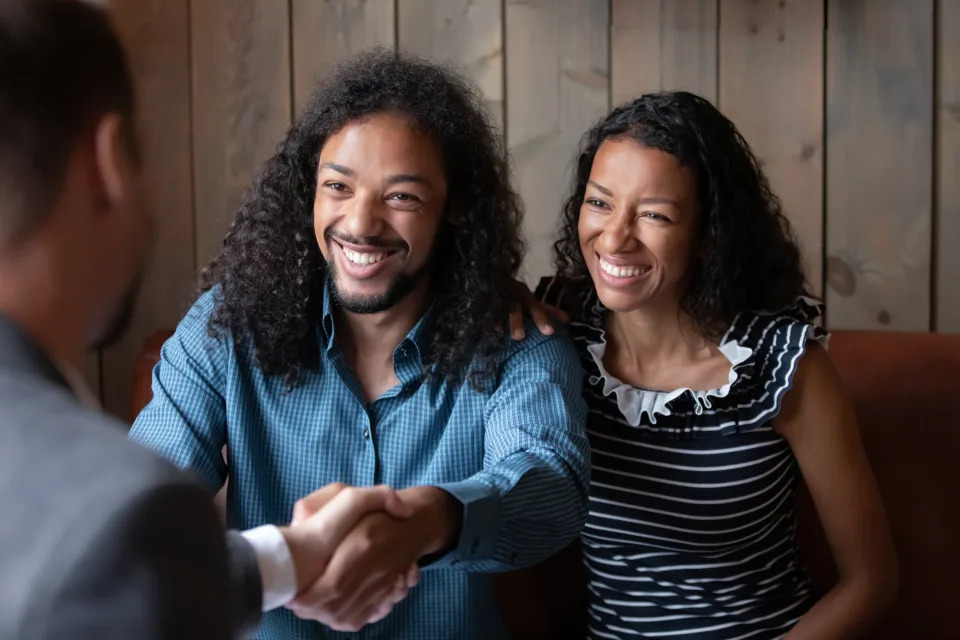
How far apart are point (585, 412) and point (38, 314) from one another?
863 mm

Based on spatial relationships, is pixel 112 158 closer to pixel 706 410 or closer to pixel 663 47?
pixel 706 410

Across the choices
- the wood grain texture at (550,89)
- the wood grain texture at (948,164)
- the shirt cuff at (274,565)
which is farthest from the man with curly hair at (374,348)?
the wood grain texture at (948,164)

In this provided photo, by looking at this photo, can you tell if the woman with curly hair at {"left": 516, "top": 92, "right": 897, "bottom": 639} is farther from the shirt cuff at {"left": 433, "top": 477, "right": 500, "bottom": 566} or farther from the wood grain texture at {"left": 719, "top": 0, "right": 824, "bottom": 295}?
the wood grain texture at {"left": 719, "top": 0, "right": 824, "bottom": 295}

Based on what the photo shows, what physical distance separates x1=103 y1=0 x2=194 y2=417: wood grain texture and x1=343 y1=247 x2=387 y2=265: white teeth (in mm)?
817

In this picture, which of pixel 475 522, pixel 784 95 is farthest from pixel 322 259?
pixel 784 95

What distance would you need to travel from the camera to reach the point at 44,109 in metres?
0.69

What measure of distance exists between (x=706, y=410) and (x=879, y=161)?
78cm

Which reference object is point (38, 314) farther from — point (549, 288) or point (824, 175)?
point (824, 175)

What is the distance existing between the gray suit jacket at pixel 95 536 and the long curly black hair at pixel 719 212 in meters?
0.99

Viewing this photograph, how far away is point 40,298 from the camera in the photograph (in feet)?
2.39

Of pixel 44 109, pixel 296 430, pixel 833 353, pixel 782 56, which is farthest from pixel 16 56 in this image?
pixel 782 56

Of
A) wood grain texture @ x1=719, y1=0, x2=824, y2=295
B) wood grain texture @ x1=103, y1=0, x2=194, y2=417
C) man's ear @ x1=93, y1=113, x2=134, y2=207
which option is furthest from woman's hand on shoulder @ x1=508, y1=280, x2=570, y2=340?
wood grain texture @ x1=103, y1=0, x2=194, y2=417

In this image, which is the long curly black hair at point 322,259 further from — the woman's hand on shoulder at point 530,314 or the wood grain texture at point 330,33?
the wood grain texture at point 330,33

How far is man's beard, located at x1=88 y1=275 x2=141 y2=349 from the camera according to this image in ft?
2.62
